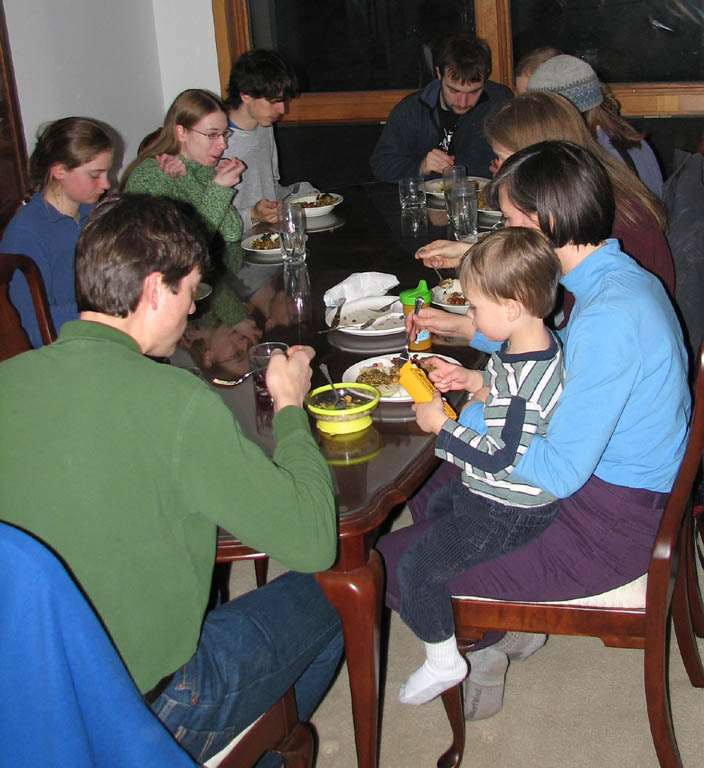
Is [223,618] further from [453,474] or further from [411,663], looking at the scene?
[411,663]

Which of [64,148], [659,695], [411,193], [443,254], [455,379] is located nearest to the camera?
[659,695]

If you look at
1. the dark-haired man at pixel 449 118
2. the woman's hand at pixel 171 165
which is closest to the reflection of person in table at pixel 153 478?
the woman's hand at pixel 171 165

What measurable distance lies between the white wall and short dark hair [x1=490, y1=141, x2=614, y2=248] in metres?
2.67

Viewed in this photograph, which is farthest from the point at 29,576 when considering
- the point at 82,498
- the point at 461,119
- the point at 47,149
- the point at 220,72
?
the point at 220,72

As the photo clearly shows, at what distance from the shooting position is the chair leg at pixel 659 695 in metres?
1.45

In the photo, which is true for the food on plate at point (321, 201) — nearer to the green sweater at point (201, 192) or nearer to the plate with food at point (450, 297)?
the green sweater at point (201, 192)

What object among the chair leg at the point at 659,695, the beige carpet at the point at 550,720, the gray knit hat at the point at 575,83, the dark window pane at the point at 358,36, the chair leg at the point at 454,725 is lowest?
the beige carpet at the point at 550,720

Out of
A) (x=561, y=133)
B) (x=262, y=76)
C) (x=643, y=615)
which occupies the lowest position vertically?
(x=643, y=615)

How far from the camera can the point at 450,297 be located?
2059 millimetres

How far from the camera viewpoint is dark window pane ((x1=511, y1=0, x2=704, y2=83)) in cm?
385

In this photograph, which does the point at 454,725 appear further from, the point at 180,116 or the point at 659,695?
the point at 180,116

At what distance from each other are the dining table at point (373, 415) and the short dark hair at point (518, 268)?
268 mm

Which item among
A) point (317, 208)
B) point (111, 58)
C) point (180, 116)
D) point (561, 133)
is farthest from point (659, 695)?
point (111, 58)

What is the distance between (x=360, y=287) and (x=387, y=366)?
0.48 metres
